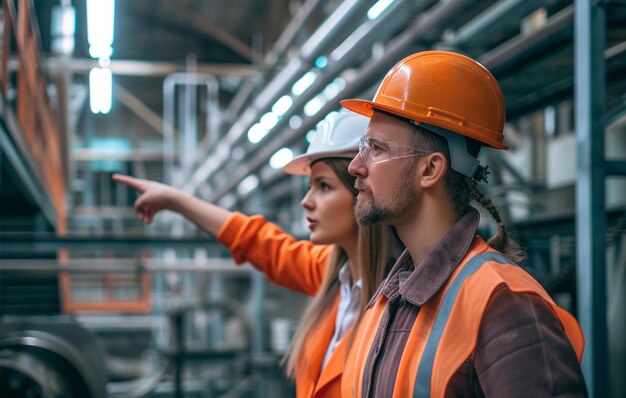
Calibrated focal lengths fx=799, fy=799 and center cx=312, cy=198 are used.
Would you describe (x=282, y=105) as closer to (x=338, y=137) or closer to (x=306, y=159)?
(x=306, y=159)

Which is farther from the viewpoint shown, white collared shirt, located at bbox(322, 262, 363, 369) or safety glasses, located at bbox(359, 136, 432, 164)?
white collared shirt, located at bbox(322, 262, 363, 369)

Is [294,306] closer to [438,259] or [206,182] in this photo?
[206,182]

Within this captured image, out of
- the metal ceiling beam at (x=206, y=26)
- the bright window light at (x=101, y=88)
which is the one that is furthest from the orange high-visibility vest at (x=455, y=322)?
the metal ceiling beam at (x=206, y=26)

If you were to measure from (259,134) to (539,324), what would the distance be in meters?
5.85

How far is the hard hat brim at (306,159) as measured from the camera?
2.64 m

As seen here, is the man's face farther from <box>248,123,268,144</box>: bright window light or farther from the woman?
<box>248,123,268,144</box>: bright window light

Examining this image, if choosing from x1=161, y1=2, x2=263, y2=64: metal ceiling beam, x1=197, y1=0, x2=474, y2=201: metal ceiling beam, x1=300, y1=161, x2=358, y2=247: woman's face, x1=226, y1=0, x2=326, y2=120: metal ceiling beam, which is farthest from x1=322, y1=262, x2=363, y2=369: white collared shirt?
x1=161, y1=2, x2=263, y2=64: metal ceiling beam

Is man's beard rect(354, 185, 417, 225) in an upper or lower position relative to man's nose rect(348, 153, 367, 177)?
lower

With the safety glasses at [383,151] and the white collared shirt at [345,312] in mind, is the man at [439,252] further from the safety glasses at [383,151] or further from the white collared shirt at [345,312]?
the white collared shirt at [345,312]

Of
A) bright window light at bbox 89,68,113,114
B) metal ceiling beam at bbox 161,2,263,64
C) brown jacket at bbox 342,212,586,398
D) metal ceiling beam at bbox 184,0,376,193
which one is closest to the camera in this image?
brown jacket at bbox 342,212,586,398

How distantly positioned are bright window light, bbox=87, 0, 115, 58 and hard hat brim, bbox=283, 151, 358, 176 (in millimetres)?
2136

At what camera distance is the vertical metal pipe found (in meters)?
2.57

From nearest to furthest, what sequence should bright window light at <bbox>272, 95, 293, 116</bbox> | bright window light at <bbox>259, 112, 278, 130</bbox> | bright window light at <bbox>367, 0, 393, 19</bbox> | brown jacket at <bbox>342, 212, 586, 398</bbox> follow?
brown jacket at <bbox>342, 212, 586, 398</bbox> → bright window light at <bbox>367, 0, 393, 19</bbox> → bright window light at <bbox>272, 95, 293, 116</bbox> → bright window light at <bbox>259, 112, 278, 130</bbox>

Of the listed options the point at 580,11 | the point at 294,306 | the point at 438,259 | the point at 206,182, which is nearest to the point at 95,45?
the point at 580,11
